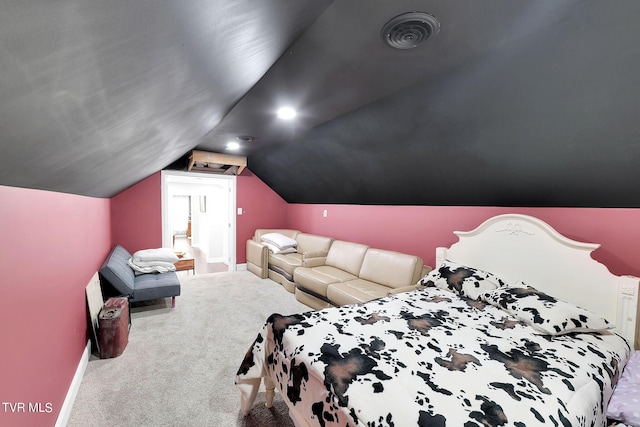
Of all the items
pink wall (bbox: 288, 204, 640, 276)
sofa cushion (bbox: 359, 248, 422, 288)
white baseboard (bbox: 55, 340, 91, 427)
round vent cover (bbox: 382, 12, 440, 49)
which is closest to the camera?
round vent cover (bbox: 382, 12, 440, 49)

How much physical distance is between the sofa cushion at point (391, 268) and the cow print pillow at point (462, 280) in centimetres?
26

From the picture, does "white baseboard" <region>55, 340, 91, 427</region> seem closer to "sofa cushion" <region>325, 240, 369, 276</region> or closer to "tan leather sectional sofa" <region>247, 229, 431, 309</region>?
"tan leather sectional sofa" <region>247, 229, 431, 309</region>

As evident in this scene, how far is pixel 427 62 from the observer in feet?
5.40

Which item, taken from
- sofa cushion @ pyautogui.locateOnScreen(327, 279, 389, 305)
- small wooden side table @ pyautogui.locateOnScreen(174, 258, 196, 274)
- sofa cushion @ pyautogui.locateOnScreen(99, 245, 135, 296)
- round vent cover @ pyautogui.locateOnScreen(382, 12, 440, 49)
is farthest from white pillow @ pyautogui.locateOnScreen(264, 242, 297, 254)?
round vent cover @ pyautogui.locateOnScreen(382, 12, 440, 49)

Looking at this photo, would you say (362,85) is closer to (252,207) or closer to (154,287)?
(154,287)

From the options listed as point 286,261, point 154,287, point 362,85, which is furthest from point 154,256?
point 362,85

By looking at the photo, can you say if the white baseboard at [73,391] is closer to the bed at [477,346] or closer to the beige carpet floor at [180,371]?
the beige carpet floor at [180,371]

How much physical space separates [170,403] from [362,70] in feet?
8.63

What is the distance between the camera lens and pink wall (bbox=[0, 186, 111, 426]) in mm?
1051

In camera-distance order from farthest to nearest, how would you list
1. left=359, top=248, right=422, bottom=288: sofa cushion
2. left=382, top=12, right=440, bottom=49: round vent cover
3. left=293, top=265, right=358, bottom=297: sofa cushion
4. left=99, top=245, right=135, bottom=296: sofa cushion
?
left=293, top=265, right=358, bottom=297: sofa cushion, left=359, top=248, right=422, bottom=288: sofa cushion, left=99, top=245, right=135, bottom=296: sofa cushion, left=382, top=12, right=440, bottom=49: round vent cover

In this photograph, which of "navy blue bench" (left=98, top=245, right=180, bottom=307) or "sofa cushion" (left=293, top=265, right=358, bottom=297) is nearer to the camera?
"navy blue bench" (left=98, top=245, right=180, bottom=307)

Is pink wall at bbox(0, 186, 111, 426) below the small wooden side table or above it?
above

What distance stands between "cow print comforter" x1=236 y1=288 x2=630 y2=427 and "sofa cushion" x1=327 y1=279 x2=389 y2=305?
0.76 meters

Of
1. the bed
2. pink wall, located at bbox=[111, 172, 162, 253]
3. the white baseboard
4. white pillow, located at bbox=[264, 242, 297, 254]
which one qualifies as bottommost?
the white baseboard
